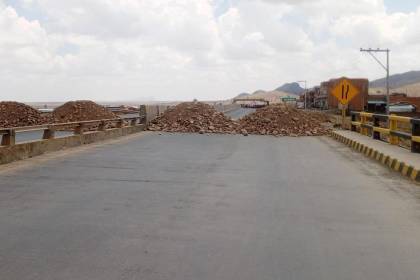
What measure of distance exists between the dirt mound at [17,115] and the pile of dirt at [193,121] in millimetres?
8463

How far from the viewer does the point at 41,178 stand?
11.8 metres

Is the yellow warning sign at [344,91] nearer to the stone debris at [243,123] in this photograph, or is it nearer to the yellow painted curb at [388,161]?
the stone debris at [243,123]

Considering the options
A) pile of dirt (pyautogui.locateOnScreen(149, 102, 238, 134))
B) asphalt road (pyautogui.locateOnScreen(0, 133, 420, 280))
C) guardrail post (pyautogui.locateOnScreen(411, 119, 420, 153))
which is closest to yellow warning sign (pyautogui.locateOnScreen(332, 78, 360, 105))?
pile of dirt (pyautogui.locateOnScreen(149, 102, 238, 134))

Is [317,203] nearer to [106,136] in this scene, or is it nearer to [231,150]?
[231,150]

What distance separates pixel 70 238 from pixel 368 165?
1024cm

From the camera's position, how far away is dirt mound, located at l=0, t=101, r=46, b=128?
122 ft

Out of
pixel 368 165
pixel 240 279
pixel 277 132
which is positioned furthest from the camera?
pixel 277 132

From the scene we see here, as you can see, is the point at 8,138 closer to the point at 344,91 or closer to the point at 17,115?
the point at 344,91

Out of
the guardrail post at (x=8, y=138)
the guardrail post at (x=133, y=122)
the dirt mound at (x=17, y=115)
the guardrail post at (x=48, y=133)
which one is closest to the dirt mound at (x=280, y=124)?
the guardrail post at (x=133, y=122)

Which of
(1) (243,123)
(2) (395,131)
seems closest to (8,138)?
(2) (395,131)

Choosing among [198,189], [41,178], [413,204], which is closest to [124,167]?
[41,178]

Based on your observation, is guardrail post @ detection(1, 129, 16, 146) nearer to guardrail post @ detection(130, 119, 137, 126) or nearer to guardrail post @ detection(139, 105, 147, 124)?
guardrail post @ detection(130, 119, 137, 126)

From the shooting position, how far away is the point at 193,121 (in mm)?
34969

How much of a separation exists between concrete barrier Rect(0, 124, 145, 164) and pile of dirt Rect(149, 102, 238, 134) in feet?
25.7
